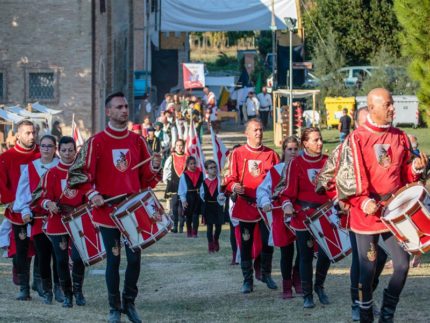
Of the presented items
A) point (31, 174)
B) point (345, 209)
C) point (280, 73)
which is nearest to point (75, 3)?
point (280, 73)

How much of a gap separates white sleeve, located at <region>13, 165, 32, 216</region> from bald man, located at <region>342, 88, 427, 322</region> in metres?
4.34

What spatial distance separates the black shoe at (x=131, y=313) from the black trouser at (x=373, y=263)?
234 cm

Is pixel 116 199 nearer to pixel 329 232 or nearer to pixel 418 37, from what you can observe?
pixel 329 232

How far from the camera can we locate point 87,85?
1753 inches

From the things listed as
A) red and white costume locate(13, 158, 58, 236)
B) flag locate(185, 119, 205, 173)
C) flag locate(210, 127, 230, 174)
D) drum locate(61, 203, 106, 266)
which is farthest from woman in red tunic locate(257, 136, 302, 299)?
flag locate(185, 119, 205, 173)

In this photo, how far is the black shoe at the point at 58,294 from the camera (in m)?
14.6

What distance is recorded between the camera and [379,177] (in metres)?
11.1

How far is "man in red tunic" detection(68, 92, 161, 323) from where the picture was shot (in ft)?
40.3

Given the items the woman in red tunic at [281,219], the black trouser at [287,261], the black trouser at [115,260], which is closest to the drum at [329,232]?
the woman in red tunic at [281,219]

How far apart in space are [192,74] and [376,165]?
1592 inches

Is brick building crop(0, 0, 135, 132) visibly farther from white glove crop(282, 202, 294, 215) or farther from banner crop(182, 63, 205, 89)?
white glove crop(282, 202, 294, 215)

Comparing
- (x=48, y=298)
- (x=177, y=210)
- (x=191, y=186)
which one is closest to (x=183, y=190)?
(x=191, y=186)

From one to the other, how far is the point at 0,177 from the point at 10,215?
0.43 meters

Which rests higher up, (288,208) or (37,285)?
(288,208)
